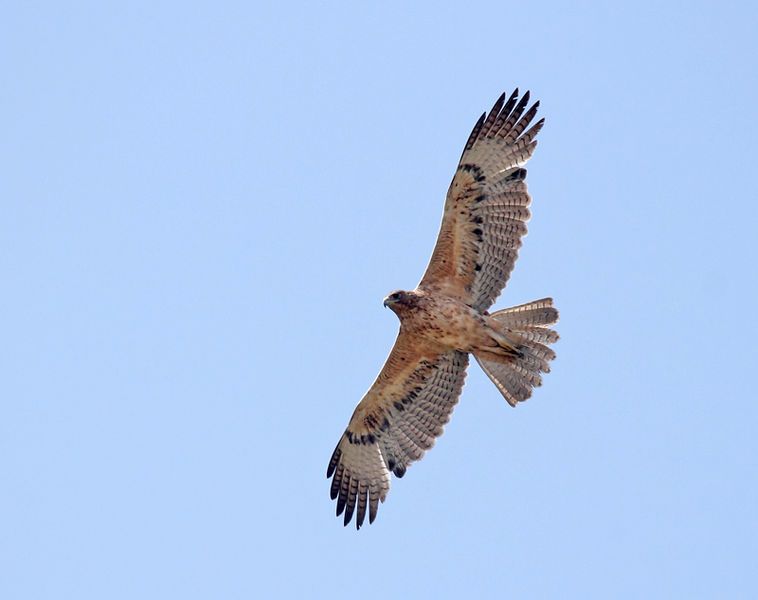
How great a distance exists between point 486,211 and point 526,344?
1.41m

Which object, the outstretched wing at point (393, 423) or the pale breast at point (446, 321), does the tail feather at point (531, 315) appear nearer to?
the pale breast at point (446, 321)

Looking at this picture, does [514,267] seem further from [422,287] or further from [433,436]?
[433,436]

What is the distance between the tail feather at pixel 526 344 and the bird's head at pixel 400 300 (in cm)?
84

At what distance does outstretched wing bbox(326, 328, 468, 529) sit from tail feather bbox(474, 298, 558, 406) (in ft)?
2.01

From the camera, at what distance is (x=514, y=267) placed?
14.0m

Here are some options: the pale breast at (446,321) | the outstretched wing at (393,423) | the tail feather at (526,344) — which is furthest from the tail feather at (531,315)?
the outstretched wing at (393,423)

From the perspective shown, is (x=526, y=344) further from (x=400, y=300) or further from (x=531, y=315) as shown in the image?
(x=400, y=300)

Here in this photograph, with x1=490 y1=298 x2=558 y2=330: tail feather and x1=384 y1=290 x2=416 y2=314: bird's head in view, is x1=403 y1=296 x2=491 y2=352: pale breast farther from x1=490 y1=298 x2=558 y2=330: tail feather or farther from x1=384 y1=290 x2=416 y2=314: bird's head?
x1=490 y1=298 x2=558 y2=330: tail feather

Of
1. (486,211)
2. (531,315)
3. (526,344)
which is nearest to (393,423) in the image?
(526,344)

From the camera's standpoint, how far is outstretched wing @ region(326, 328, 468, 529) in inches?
574

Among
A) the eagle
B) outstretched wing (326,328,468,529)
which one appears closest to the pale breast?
the eagle

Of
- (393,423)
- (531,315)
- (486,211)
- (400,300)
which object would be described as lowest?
(393,423)

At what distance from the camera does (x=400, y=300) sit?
46.0ft

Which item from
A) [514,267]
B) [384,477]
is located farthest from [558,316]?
[384,477]
